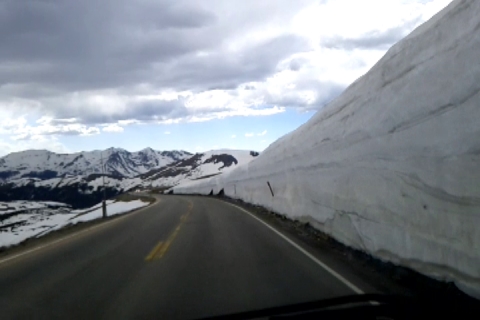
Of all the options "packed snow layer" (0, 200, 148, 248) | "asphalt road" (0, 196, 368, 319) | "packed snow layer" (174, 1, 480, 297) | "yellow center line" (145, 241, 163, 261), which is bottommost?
"packed snow layer" (0, 200, 148, 248)

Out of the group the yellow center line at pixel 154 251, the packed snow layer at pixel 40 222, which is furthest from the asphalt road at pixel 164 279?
the packed snow layer at pixel 40 222

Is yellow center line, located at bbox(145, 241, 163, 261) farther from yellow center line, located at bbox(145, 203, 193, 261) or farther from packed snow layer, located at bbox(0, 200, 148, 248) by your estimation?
packed snow layer, located at bbox(0, 200, 148, 248)

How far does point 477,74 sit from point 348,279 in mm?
3882

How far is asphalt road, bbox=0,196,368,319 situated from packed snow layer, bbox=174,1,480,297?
4.33ft

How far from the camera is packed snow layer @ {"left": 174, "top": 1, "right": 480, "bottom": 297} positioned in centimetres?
707

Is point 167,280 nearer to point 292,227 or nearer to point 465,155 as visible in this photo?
point 465,155

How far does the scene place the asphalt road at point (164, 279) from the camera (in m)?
7.21

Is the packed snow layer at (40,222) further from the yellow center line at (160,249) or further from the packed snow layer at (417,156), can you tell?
the packed snow layer at (417,156)

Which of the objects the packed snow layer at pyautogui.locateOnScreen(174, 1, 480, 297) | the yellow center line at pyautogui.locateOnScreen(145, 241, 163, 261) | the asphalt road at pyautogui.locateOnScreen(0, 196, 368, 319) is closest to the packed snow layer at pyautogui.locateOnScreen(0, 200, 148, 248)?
the yellow center line at pyautogui.locateOnScreen(145, 241, 163, 261)

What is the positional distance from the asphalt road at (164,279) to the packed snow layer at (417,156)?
1.32 meters

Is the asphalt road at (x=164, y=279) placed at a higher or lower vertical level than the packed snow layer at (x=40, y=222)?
higher

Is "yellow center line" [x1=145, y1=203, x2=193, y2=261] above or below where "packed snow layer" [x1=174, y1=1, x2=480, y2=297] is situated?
below

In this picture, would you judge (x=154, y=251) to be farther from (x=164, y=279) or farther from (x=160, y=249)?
(x=164, y=279)

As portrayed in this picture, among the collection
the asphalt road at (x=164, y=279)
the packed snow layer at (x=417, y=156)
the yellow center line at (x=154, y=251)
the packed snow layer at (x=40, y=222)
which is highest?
the packed snow layer at (x=417, y=156)
